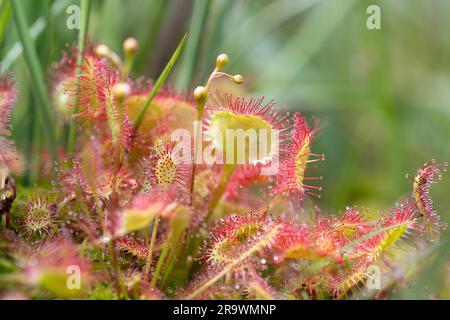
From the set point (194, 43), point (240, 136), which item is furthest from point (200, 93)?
point (194, 43)

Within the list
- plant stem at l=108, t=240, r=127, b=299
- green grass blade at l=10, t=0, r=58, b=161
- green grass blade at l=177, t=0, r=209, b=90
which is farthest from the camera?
green grass blade at l=177, t=0, r=209, b=90

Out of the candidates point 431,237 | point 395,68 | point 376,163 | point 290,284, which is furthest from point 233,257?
point 395,68

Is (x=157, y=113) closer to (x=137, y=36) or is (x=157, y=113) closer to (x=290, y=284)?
(x=290, y=284)

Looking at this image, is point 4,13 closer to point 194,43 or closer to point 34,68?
point 34,68

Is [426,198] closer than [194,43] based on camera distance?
Yes

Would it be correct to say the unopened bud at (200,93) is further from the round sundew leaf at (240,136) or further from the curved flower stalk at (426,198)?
the curved flower stalk at (426,198)

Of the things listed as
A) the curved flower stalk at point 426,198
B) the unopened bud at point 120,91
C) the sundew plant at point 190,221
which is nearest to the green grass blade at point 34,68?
the sundew plant at point 190,221

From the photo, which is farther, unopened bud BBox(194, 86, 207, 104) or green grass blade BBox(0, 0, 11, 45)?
green grass blade BBox(0, 0, 11, 45)

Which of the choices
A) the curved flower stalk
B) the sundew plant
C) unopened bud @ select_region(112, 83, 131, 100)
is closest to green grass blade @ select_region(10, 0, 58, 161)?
the sundew plant

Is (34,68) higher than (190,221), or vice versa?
(34,68)

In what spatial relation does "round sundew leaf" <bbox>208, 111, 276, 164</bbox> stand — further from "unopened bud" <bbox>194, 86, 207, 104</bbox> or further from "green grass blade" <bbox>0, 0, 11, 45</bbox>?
"green grass blade" <bbox>0, 0, 11, 45</bbox>
